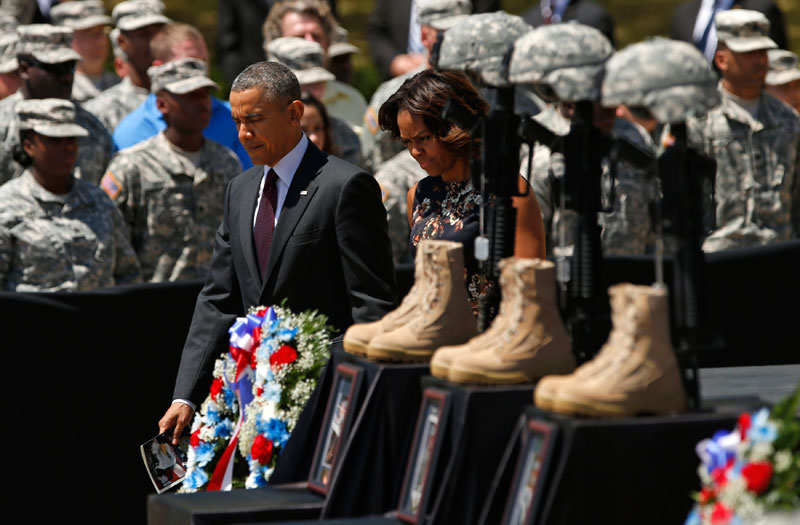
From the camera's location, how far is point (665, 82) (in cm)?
317

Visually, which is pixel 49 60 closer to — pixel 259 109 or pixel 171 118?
pixel 171 118

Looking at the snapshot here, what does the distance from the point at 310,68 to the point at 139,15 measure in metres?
1.15

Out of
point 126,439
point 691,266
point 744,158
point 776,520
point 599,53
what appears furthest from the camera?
point 744,158

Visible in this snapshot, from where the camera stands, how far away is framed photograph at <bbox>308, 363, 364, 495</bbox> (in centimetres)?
379

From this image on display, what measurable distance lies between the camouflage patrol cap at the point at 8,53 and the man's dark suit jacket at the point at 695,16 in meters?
4.42

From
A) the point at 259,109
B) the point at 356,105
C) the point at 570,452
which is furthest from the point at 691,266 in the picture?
the point at 356,105

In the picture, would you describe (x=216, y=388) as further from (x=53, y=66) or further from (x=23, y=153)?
(x=53, y=66)

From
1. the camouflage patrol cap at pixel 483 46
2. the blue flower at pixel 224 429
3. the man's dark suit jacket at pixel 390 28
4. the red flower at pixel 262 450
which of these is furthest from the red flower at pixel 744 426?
the man's dark suit jacket at pixel 390 28

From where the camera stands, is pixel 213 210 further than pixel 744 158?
No

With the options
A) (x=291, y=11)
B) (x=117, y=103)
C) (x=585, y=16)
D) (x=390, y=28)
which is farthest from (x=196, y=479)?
(x=390, y=28)

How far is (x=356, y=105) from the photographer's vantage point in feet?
32.1

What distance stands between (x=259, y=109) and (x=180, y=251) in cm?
269

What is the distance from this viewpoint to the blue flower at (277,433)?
14.1 feet

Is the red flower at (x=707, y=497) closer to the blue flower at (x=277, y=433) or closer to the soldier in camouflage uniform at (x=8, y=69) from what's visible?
the blue flower at (x=277, y=433)
